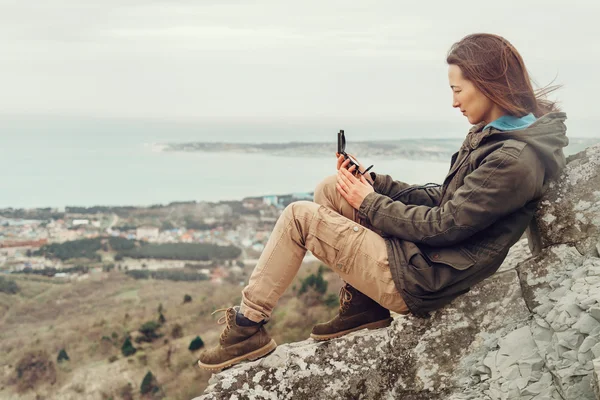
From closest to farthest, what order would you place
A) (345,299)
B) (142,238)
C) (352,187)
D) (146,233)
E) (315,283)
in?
(352,187), (345,299), (315,283), (142,238), (146,233)

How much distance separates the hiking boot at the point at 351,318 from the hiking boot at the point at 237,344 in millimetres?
380

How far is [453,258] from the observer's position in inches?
130

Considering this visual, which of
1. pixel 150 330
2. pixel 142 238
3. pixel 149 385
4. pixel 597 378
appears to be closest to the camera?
pixel 597 378

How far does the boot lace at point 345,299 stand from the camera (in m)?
3.83

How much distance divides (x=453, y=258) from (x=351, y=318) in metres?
0.90

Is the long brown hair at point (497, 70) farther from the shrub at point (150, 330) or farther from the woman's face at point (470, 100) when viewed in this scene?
the shrub at point (150, 330)

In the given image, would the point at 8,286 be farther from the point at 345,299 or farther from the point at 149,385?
the point at 345,299

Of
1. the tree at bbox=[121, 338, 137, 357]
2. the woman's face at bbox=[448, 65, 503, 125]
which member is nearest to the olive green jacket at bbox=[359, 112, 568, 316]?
the woman's face at bbox=[448, 65, 503, 125]

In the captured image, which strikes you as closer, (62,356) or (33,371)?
(33,371)

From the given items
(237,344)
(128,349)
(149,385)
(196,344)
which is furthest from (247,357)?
(128,349)

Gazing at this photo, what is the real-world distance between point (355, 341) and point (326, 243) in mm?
739

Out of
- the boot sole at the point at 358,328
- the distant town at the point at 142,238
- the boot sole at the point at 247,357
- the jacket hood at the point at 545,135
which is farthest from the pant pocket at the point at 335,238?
the distant town at the point at 142,238

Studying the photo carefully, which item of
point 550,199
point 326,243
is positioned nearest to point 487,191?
point 550,199

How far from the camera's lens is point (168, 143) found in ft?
283
